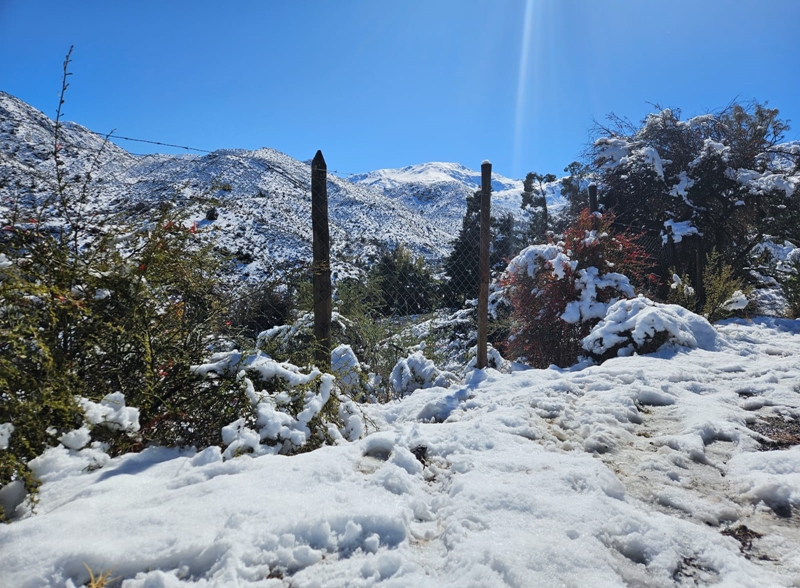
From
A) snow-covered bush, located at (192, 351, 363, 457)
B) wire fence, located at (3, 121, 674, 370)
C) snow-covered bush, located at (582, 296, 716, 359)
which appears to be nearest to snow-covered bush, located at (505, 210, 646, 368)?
snow-covered bush, located at (582, 296, 716, 359)

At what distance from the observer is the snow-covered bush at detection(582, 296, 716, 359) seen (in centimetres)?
402

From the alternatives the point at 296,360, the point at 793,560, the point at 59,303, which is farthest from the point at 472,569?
the point at 296,360

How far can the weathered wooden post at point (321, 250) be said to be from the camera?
10.6 ft

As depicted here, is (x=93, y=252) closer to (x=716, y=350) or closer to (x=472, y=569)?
(x=472, y=569)

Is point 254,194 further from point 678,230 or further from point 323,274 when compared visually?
point 678,230

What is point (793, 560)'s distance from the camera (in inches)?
46.5

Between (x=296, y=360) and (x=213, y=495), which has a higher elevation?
(x=296, y=360)

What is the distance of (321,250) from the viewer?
3240 millimetres

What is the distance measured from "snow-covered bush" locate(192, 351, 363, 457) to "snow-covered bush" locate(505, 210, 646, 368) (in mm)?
3286

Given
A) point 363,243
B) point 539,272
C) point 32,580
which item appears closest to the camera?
point 32,580

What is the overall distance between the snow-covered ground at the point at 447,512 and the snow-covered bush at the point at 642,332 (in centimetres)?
183

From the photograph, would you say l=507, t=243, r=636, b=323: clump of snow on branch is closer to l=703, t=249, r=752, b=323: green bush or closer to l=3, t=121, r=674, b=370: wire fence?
l=3, t=121, r=674, b=370: wire fence

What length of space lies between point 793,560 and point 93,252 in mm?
2727

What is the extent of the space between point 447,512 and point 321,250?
2.29 metres
